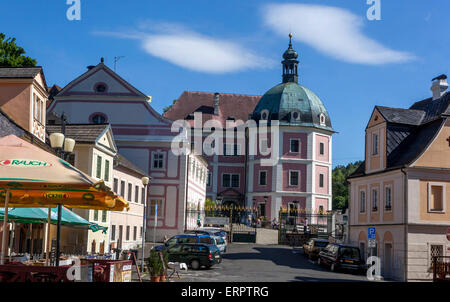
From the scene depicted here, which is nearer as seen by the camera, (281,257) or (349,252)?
→ (349,252)

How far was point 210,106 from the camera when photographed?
290 feet

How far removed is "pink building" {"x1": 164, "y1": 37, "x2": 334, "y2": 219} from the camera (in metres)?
73.9

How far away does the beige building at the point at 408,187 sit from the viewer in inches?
1375

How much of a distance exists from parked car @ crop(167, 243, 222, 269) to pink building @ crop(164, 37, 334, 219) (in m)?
41.9

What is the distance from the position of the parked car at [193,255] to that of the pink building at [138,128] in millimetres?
23277

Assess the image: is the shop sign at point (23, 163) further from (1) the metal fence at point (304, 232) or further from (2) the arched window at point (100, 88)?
(2) the arched window at point (100, 88)

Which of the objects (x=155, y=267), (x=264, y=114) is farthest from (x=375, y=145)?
(x=264, y=114)

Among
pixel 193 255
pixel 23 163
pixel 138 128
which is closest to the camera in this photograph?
pixel 23 163

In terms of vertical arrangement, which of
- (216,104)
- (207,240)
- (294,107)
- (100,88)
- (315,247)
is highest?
(216,104)

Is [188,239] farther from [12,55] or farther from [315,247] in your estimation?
[12,55]

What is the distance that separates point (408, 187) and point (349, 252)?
15.9 ft

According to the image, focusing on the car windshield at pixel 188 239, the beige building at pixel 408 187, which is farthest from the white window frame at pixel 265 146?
the car windshield at pixel 188 239

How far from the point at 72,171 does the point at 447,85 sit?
33207mm
